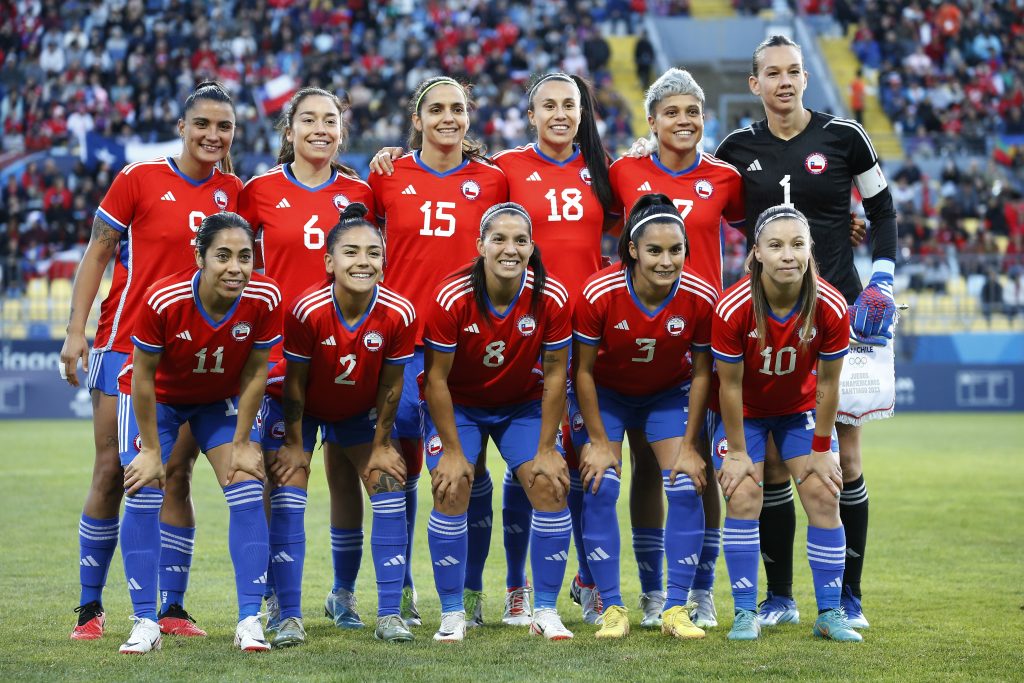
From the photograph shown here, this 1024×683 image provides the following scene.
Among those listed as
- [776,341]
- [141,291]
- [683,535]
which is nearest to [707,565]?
[683,535]

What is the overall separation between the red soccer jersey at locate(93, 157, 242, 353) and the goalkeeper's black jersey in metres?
2.65

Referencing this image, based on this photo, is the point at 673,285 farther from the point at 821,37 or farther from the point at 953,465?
the point at 821,37

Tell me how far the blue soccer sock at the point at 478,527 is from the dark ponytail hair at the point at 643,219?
1314 mm

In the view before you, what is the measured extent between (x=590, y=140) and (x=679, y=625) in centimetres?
243

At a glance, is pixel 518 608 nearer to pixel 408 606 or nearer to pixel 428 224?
pixel 408 606

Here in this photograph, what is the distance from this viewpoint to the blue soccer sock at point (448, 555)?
5605 millimetres

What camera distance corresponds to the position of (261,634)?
5.31 meters

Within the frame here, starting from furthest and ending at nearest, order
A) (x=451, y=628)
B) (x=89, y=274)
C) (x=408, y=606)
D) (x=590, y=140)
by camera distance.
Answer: (x=590, y=140) → (x=408, y=606) → (x=89, y=274) → (x=451, y=628)

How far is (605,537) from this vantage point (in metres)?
5.64

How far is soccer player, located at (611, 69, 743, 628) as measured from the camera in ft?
19.9

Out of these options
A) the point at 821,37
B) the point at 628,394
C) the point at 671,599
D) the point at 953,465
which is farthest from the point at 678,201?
the point at 821,37

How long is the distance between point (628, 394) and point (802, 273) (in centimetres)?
99

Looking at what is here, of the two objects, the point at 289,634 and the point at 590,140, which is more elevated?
the point at 590,140

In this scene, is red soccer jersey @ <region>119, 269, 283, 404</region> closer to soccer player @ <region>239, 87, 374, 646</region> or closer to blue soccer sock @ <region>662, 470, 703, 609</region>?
soccer player @ <region>239, 87, 374, 646</region>
